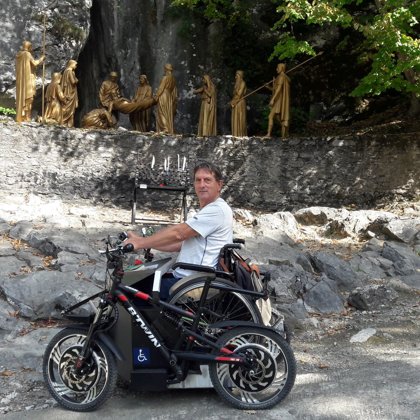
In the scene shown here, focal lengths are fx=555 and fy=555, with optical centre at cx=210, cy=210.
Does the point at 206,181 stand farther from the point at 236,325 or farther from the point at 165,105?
the point at 165,105

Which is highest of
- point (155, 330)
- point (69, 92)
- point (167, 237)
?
point (69, 92)

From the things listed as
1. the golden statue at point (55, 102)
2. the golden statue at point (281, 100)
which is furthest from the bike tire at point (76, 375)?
the golden statue at point (281, 100)

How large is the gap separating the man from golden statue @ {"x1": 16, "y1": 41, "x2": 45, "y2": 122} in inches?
371

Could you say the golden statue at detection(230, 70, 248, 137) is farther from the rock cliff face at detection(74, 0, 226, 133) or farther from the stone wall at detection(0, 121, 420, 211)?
the rock cliff face at detection(74, 0, 226, 133)

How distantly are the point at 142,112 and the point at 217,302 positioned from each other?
1069cm

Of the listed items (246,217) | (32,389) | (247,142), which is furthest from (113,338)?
(247,142)

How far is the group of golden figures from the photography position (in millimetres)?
12078

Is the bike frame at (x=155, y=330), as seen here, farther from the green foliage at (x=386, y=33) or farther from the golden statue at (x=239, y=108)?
the golden statue at (x=239, y=108)

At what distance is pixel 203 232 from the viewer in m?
3.49

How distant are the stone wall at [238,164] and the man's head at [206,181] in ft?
28.5

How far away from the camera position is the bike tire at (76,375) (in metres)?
3.37

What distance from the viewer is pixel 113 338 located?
11.4 feet

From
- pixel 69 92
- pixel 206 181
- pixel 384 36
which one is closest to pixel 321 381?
pixel 206 181

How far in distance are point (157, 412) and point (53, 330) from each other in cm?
192
